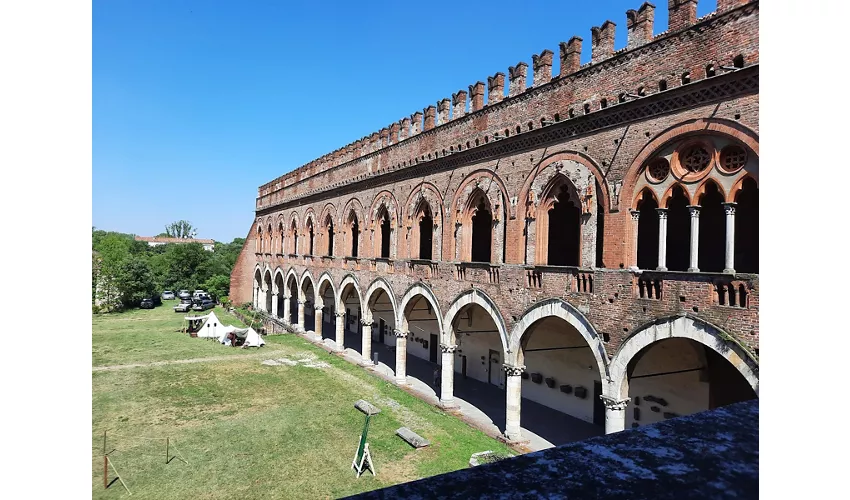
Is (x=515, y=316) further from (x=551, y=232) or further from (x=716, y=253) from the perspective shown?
(x=716, y=253)

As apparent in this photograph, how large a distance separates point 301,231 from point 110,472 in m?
20.3

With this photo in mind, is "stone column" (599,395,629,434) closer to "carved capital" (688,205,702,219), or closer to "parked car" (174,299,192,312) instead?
"carved capital" (688,205,702,219)

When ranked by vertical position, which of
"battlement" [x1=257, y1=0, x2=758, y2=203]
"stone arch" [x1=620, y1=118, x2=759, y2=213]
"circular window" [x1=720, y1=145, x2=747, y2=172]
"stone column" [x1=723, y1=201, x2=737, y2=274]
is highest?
"battlement" [x1=257, y1=0, x2=758, y2=203]

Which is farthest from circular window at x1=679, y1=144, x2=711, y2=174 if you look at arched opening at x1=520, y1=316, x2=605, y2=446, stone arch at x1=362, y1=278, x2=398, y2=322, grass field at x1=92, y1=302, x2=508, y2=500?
stone arch at x1=362, y1=278, x2=398, y2=322

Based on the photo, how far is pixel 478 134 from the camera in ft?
51.2

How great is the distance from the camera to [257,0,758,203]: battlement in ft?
31.0

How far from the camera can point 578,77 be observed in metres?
12.2

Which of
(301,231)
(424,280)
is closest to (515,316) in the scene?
(424,280)

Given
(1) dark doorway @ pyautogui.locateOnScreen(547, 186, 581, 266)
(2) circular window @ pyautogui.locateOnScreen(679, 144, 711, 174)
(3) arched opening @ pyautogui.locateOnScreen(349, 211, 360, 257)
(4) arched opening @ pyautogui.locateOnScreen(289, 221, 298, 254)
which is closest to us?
(2) circular window @ pyautogui.locateOnScreen(679, 144, 711, 174)

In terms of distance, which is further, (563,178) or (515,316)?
(515,316)

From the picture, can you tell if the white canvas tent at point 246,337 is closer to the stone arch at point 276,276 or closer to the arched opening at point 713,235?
the stone arch at point 276,276

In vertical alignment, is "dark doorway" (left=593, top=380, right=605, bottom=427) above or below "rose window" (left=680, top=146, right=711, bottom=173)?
below

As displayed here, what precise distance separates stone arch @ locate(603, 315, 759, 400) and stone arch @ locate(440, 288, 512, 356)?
3.49 m

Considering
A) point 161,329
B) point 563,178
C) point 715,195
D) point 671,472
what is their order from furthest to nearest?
point 161,329
point 563,178
point 715,195
point 671,472
